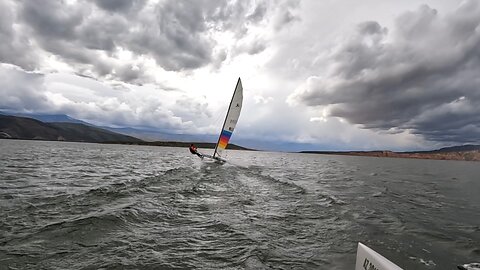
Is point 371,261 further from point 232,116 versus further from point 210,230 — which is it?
point 232,116

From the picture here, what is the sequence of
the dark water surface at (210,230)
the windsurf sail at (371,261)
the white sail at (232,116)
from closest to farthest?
1. the windsurf sail at (371,261)
2. the dark water surface at (210,230)
3. the white sail at (232,116)

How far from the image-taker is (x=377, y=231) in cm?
1257

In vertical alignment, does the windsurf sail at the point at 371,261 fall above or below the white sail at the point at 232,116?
below

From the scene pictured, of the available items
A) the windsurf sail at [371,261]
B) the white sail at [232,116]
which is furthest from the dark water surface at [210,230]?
the white sail at [232,116]

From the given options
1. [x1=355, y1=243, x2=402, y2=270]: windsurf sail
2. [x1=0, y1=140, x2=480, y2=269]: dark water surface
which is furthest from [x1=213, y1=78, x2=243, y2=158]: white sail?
[x1=355, y1=243, x2=402, y2=270]: windsurf sail

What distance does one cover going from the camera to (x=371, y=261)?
21.6 feet

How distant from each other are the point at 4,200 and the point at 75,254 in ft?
29.5

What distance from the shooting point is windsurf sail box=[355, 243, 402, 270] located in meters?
5.95

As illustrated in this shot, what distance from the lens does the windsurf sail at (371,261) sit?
19.5 ft

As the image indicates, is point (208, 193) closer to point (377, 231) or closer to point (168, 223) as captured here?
point (168, 223)

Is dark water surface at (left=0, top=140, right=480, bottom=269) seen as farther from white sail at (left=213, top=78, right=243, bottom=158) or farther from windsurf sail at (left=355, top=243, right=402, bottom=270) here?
→ white sail at (left=213, top=78, right=243, bottom=158)

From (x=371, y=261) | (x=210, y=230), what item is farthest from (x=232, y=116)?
(x=371, y=261)

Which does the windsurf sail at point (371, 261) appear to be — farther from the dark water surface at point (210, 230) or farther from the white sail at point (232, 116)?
the white sail at point (232, 116)

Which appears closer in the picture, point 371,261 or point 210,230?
point 371,261
